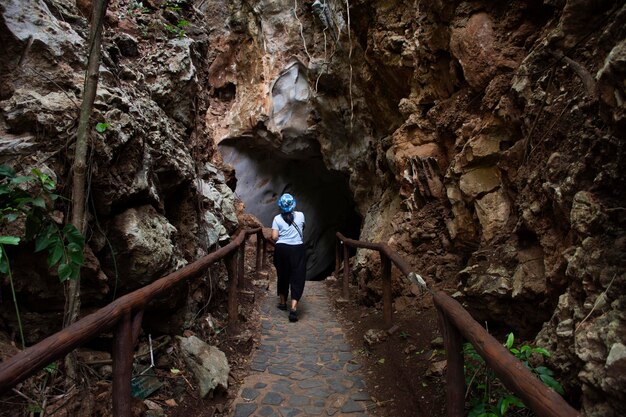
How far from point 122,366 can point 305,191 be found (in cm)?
1466

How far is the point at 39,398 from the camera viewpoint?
6.54 ft

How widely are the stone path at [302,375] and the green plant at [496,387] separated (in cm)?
91

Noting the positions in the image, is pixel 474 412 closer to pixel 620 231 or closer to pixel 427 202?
pixel 620 231

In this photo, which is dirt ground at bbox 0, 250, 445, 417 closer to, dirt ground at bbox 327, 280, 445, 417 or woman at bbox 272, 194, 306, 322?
dirt ground at bbox 327, 280, 445, 417

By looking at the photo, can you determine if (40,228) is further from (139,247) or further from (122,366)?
(139,247)

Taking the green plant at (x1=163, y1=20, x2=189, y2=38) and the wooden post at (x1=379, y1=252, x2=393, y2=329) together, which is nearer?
the wooden post at (x1=379, y1=252, x2=393, y2=329)

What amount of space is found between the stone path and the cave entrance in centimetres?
932

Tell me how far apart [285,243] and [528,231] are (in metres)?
3.32

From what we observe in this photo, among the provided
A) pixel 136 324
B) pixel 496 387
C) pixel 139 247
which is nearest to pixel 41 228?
pixel 136 324

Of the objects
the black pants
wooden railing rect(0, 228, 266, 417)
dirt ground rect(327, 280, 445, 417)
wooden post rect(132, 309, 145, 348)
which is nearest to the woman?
the black pants

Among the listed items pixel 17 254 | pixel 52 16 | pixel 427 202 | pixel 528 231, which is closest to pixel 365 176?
pixel 427 202

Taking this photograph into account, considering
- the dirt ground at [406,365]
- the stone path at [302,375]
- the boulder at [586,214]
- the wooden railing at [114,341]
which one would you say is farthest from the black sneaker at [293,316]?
the boulder at [586,214]

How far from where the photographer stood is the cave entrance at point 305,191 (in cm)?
1453

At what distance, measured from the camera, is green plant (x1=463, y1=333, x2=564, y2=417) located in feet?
6.18
